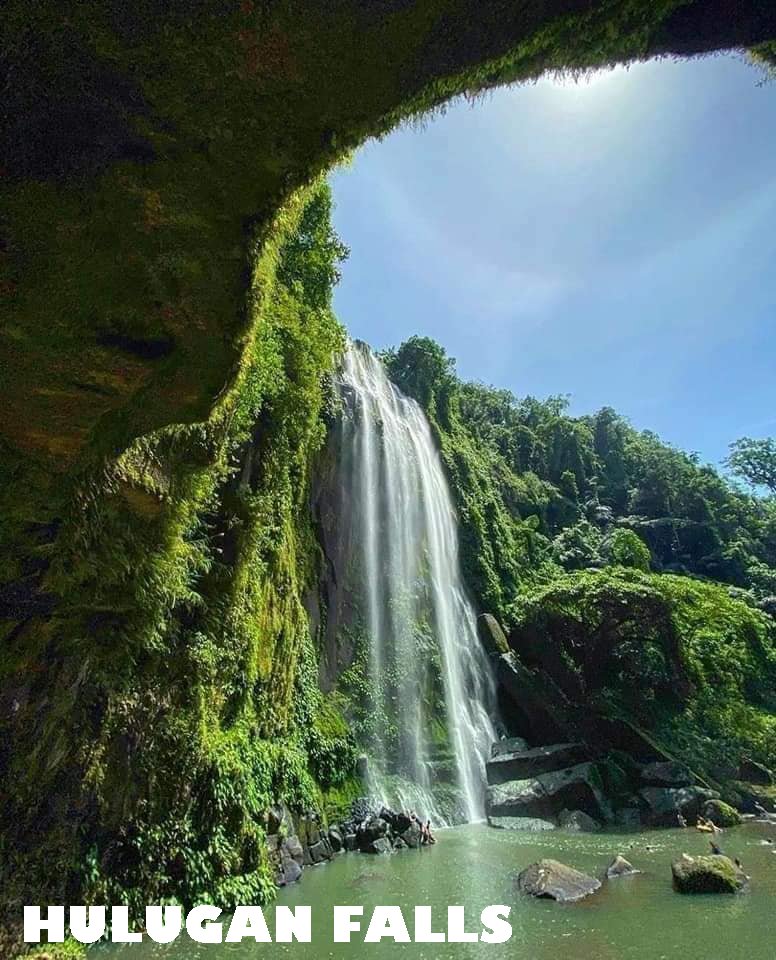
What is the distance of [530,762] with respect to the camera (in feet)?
54.7

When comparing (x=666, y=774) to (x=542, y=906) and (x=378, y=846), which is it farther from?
(x=542, y=906)

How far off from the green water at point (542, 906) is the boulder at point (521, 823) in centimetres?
209

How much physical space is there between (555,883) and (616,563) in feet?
82.9

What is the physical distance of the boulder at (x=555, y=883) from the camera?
8.19 metres

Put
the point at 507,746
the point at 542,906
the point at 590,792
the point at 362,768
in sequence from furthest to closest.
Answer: the point at 507,746
the point at 590,792
the point at 362,768
the point at 542,906

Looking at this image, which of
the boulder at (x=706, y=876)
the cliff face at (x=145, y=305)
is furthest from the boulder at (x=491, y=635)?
the cliff face at (x=145, y=305)

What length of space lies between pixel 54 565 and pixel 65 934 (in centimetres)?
393

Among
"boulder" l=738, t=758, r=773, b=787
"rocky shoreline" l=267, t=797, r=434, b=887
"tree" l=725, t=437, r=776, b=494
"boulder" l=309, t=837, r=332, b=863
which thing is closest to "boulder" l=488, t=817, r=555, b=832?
"rocky shoreline" l=267, t=797, r=434, b=887

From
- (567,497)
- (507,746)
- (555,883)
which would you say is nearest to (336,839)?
(555,883)

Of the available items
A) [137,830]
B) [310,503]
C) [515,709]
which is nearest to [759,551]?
[515,709]

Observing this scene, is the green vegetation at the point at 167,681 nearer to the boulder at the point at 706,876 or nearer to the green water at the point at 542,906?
the green water at the point at 542,906

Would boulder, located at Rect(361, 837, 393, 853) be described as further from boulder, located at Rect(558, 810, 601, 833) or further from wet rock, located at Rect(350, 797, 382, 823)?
boulder, located at Rect(558, 810, 601, 833)

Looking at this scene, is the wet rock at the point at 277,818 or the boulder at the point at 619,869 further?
the wet rock at the point at 277,818

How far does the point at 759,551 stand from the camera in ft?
127
